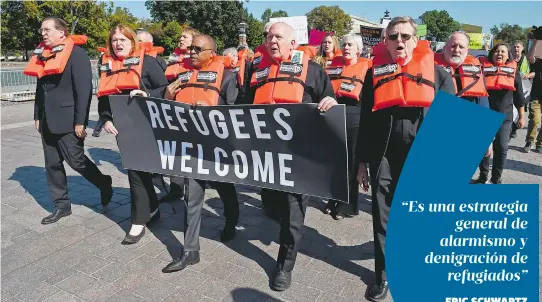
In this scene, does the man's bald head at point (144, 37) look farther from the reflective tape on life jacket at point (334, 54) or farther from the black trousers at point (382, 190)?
the black trousers at point (382, 190)

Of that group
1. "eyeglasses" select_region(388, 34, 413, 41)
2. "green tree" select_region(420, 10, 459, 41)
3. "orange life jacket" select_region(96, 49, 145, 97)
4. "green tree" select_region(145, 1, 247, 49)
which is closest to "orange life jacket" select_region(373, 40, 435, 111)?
"eyeglasses" select_region(388, 34, 413, 41)

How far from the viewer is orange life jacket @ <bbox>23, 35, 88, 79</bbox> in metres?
4.27

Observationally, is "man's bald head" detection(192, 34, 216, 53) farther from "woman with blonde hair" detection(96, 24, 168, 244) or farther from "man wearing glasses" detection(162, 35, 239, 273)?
"woman with blonde hair" detection(96, 24, 168, 244)

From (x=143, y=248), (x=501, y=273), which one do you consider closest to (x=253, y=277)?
(x=143, y=248)

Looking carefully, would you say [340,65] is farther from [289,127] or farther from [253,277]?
[253,277]

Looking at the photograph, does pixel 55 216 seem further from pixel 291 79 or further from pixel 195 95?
pixel 291 79

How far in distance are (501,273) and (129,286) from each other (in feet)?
9.27

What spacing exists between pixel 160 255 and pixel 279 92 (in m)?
2.01

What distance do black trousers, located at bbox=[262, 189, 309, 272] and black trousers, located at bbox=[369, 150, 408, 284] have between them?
1.92 feet

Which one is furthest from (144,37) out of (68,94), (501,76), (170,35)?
(170,35)

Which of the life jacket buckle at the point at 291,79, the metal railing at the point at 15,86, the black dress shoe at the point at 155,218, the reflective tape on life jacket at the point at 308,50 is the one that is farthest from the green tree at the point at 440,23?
the life jacket buckle at the point at 291,79

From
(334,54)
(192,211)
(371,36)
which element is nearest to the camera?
(192,211)

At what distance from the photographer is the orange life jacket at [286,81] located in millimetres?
3291
